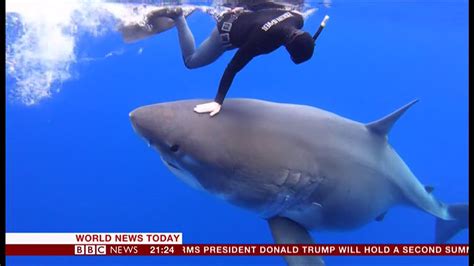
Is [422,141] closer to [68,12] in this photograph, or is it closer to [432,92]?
[432,92]

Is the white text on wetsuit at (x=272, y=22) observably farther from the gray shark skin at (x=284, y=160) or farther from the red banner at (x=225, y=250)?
the red banner at (x=225, y=250)

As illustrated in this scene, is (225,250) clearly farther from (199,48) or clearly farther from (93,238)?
(199,48)

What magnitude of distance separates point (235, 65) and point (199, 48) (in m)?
0.88

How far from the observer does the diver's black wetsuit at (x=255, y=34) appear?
9.27ft

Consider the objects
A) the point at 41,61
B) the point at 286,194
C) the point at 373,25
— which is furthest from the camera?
the point at 373,25

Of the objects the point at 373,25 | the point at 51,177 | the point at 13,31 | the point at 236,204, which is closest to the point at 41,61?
the point at 13,31

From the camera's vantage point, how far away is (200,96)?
6352 mm

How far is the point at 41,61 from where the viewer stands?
20.7ft

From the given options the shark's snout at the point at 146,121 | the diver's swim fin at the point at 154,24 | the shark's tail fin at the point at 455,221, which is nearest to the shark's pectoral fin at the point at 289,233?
the shark's snout at the point at 146,121

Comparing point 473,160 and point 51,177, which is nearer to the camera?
point 473,160

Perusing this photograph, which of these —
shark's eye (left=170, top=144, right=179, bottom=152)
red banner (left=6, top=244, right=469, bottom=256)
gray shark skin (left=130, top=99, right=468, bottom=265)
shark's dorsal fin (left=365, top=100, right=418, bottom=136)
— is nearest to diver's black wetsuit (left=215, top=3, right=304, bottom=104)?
gray shark skin (left=130, top=99, right=468, bottom=265)

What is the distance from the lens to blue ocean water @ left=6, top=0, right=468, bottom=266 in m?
4.75

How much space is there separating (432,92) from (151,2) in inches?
201
